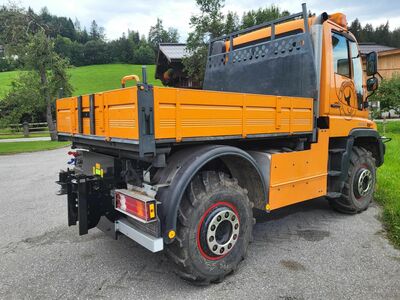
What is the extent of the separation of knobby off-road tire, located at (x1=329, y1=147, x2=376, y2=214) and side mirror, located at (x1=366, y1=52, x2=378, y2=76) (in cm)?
124

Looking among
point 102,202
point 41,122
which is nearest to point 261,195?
point 102,202

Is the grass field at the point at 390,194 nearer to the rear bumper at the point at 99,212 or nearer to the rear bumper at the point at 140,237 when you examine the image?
the rear bumper at the point at 140,237

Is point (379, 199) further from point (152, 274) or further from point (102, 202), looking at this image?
point (102, 202)

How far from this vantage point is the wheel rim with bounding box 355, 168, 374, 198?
17.5 feet

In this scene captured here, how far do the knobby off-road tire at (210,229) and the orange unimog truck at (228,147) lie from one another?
11 millimetres

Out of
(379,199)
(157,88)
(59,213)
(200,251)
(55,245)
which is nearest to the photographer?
(157,88)

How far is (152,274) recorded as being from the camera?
11.6 ft

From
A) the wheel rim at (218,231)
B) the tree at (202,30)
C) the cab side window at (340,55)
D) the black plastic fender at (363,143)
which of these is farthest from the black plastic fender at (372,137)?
the tree at (202,30)

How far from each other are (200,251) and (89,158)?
180 centimetres

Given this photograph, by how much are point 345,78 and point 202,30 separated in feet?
36.0

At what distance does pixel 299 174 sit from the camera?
4254 mm

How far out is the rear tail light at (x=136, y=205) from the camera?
9.44 feet

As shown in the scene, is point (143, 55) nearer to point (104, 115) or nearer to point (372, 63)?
point (372, 63)

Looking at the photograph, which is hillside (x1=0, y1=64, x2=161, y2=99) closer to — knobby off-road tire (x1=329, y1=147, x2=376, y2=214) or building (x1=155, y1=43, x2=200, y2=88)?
building (x1=155, y1=43, x2=200, y2=88)
